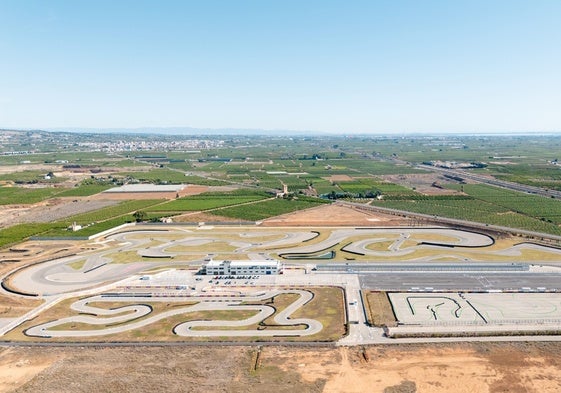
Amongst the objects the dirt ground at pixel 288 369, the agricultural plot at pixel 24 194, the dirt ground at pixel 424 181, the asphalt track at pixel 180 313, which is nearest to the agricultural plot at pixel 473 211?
the dirt ground at pixel 424 181

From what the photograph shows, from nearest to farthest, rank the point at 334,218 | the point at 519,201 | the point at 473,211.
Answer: the point at 334,218, the point at 473,211, the point at 519,201

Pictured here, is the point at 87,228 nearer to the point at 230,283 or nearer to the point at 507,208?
the point at 230,283

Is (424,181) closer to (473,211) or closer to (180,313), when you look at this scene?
(473,211)

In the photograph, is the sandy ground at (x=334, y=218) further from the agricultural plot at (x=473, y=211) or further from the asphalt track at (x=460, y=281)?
the asphalt track at (x=460, y=281)

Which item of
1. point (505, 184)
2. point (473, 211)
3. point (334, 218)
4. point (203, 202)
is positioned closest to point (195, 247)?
point (334, 218)

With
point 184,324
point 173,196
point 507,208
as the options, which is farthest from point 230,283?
point 507,208

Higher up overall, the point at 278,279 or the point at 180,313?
the point at 278,279
